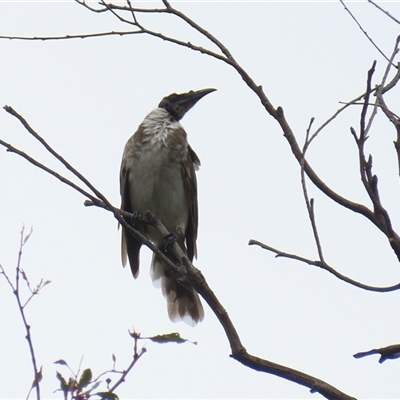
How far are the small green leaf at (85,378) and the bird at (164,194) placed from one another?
314cm

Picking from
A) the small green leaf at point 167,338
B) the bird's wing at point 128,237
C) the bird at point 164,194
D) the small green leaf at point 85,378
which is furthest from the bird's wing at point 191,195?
the small green leaf at point 85,378

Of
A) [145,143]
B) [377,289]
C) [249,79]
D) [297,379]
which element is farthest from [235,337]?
[145,143]

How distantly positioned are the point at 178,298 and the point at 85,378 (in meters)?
3.51

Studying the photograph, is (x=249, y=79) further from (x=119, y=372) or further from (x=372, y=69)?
(x=119, y=372)

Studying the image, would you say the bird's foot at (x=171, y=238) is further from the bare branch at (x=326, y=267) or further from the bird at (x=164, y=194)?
the bare branch at (x=326, y=267)

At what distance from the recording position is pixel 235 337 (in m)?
2.52

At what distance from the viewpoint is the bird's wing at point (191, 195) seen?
6.07 meters

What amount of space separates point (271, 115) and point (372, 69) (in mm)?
495

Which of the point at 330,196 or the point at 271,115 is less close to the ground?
the point at 271,115

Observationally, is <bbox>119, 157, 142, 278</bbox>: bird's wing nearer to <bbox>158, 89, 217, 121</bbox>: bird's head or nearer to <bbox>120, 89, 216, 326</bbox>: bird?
<bbox>120, 89, 216, 326</bbox>: bird

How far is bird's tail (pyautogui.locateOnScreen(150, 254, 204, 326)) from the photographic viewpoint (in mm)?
5898

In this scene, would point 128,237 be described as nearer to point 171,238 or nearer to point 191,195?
point 191,195

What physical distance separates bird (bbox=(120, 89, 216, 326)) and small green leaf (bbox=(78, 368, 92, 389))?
10.3 feet

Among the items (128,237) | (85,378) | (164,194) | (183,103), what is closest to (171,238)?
(164,194)
